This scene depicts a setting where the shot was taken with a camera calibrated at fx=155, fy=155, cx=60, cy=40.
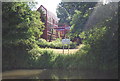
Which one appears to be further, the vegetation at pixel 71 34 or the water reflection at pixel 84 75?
the vegetation at pixel 71 34

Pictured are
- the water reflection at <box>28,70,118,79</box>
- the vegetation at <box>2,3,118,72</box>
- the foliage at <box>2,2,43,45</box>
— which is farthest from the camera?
the foliage at <box>2,2,43,45</box>

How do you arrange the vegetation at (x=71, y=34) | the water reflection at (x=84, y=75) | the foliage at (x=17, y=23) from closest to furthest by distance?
1. the water reflection at (x=84, y=75)
2. the vegetation at (x=71, y=34)
3. the foliage at (x=17, y=23)

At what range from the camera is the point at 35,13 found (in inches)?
406

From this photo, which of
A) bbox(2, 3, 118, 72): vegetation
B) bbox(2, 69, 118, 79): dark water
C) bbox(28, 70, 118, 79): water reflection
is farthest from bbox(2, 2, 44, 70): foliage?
bbox(28, 70, 118, 79): water reflection

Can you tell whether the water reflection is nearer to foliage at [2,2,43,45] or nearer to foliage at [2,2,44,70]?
foliage at [2,2,44,70]

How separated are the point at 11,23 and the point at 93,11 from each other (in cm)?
491

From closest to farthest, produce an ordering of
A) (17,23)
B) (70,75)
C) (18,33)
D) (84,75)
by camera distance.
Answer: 1. (84,75)
2. (70,75)
3. (18,33)
4. (17,23)

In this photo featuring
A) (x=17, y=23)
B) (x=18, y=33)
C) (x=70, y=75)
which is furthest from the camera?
(x=17, y=23)

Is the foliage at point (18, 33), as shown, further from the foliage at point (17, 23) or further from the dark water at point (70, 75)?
the dark water at point (70, 75)

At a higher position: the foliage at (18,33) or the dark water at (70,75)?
the foliage at (18,33)

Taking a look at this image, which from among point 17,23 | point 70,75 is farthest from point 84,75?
point 17,23

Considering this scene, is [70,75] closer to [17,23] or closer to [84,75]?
[84,75]

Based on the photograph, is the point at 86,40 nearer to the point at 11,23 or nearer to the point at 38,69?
the point at 38,69

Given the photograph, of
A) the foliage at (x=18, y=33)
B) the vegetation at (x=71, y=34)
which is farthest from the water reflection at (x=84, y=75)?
the foliage at (x=18, y=33)
